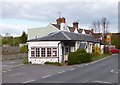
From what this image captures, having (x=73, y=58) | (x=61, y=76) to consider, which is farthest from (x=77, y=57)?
(x=61, y=76)

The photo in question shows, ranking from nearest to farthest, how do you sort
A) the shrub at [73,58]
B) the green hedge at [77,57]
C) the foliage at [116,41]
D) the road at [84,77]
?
the road at [84,77]
the shrub at [73,58]
the green hedge at [77,57]
the foliage at [116,41]

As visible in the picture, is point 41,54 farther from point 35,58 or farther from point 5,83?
point 5,83

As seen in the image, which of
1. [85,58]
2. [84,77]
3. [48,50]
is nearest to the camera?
[84,77]

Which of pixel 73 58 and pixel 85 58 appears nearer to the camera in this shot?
pixel 73 58

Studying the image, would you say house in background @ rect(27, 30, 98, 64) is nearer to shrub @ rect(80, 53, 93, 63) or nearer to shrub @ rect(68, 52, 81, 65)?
shrub @ rect(68, 52, 81, 65)

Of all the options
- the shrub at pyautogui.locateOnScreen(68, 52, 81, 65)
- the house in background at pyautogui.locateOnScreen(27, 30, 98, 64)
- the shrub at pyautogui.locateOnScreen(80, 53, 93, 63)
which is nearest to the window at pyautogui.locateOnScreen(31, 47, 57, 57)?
the house in background at pyautogui.locateOnScreen(27, 30, 98, 64)

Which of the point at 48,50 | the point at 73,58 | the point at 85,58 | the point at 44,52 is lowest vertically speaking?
the point at 85,58

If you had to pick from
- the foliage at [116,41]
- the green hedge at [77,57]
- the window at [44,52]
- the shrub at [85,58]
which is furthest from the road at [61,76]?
the foliage at [116,41]

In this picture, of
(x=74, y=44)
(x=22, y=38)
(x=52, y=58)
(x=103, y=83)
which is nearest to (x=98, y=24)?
(x=22, y=38)

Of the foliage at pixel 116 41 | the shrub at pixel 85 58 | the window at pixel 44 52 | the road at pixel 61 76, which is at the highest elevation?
the foliage at pixel 116 41

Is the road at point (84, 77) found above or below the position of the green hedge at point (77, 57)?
below

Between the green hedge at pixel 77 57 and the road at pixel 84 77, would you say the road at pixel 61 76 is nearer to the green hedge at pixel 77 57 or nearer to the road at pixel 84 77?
the road at pixel 84 77

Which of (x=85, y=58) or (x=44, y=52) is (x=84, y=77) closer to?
(x=44, y=52)

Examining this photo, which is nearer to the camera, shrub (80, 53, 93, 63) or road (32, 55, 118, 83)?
road (32, 55, 118, 83)
